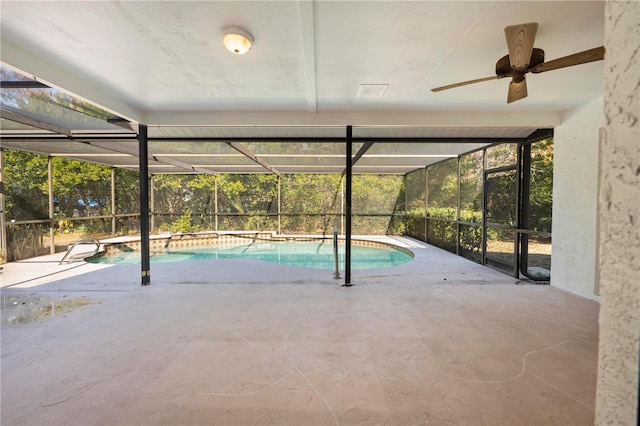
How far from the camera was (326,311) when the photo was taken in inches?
126

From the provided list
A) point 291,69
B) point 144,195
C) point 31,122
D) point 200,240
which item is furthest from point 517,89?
point 200,240

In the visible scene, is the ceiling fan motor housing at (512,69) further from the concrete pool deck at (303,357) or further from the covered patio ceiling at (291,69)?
the concrete pool deck at (303,357)

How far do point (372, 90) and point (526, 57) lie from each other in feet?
5.08

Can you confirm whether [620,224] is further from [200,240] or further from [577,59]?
[200,240]

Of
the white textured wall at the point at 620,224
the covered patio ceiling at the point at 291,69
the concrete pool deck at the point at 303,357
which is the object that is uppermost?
the covered patio ceiling at the point at 291,69

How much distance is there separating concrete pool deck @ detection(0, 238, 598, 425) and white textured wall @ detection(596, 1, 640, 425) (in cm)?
142

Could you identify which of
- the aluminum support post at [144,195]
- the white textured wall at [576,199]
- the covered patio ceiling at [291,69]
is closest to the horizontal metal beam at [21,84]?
the covered patio ceiling at [291,69]

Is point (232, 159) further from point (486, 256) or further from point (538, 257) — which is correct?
point (538, 257)

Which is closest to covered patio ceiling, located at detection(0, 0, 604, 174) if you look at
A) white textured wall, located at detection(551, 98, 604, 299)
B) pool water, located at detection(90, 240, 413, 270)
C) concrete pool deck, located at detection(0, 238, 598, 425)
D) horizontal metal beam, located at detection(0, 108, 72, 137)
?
horizontal metal beam, located at detection(0, 108, 72, 137)

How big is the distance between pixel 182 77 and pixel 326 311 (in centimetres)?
315

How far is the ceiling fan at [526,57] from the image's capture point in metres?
1.93

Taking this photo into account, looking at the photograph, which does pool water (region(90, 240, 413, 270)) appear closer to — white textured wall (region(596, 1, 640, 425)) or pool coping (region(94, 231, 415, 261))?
pool coping (region(94, 231, 415, 261))

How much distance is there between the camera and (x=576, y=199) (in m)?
3.82

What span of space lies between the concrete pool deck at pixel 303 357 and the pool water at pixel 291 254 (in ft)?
12.2
